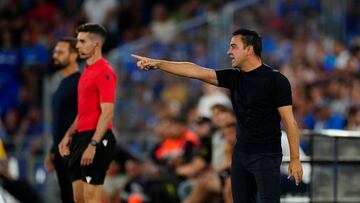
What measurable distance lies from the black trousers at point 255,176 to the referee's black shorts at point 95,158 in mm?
1473

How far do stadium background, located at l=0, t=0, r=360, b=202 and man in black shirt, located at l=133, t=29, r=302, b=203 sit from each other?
489 cm

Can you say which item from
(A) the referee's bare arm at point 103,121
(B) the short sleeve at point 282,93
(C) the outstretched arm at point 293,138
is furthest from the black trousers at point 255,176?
(A) the referee's bare arm at point 103,121

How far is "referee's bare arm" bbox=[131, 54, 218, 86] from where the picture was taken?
11.4m

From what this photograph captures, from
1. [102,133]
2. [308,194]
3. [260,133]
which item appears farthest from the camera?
[308,194]

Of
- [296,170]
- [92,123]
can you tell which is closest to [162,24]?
[92,123]

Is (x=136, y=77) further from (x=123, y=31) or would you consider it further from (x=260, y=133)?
(x=260, y=133)

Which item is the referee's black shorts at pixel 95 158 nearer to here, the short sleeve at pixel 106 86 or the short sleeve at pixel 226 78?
the short sleeve at pixel 106 86

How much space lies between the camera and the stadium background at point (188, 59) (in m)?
18.6

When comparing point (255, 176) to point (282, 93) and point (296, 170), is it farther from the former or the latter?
point (282, 93)

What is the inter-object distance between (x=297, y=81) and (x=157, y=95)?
2.46 m

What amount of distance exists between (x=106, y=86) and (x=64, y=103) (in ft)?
3.19

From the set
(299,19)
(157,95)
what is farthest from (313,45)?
(157,95)

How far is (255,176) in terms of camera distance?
1155 centimetres

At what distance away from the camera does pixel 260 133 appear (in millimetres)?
11484
